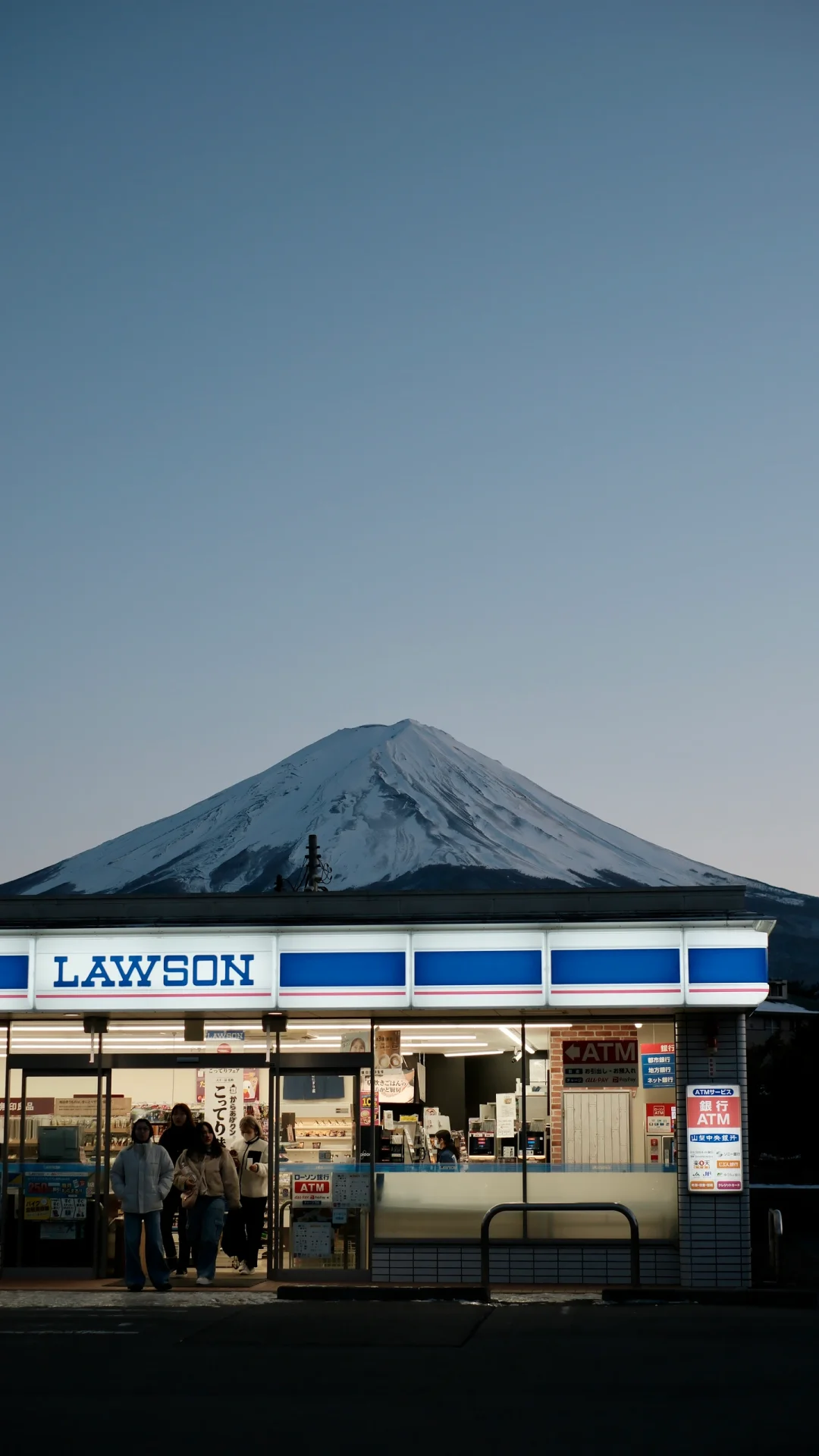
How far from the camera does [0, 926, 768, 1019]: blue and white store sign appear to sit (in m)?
16.4

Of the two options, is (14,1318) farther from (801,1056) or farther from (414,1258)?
(801,1056)

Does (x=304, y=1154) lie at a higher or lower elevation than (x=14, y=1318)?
higher

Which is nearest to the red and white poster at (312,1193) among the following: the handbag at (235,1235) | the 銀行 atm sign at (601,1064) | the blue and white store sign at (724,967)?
the handbag at (235,1235)

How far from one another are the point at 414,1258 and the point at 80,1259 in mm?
3328

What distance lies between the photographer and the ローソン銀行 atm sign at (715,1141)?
1620cm

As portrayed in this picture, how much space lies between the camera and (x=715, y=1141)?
16.3 meters

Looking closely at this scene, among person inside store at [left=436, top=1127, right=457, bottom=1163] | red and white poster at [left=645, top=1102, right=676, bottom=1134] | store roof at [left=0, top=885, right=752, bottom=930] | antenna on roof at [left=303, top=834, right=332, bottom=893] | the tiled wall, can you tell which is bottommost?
the tiled wall

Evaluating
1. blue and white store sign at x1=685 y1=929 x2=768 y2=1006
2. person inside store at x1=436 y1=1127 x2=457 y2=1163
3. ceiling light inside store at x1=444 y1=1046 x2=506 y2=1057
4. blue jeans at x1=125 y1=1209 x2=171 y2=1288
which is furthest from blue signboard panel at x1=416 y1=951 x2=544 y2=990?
blue jeans at x1=125 y1=1209 x2=171 y2=1288

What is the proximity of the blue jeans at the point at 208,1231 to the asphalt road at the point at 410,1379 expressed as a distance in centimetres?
160

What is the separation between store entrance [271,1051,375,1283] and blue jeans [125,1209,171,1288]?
50.8 inches

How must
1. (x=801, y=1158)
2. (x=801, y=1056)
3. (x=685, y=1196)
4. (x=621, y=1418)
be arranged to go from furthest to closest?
(x=801, y=1056)
(x=801, y=1158)
(x=685, y=1196)
(x=621, y=1418)

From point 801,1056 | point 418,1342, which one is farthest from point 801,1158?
point 418,1342

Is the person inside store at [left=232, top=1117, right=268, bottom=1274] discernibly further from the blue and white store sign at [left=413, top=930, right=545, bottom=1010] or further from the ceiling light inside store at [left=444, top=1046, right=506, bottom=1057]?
the blue and white store sign at [left=413, top=930, right=545, bottom=1010]

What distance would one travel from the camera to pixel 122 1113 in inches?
690
